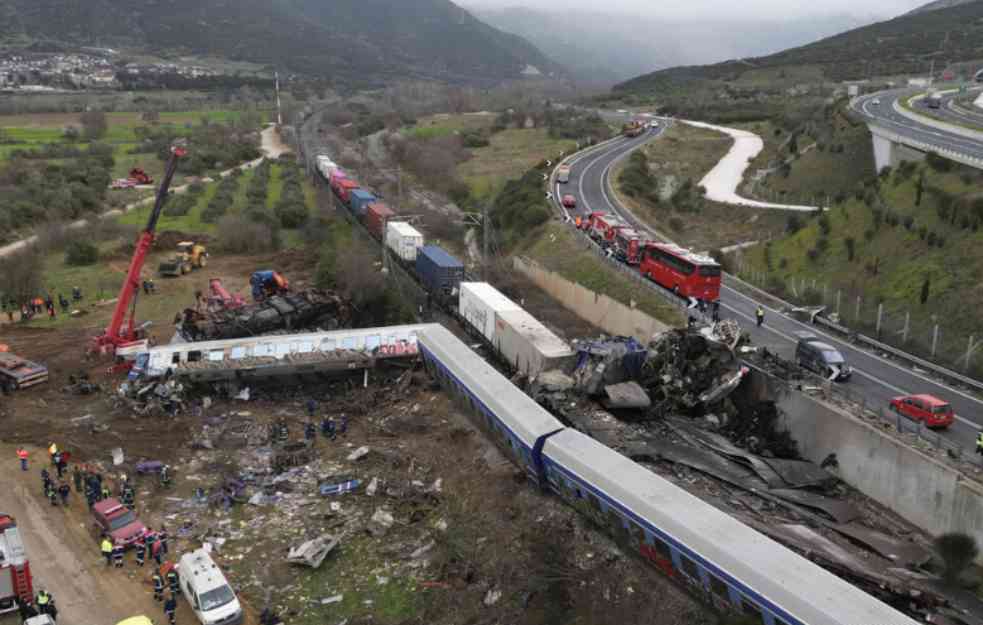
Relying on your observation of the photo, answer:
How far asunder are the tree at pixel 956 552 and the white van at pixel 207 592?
17084mm

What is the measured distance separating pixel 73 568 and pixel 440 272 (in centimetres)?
2312

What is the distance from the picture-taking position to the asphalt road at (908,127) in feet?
152

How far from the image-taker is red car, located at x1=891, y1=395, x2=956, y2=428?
23.2 meters

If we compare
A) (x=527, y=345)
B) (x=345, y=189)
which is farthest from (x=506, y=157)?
(x=527, y=345)

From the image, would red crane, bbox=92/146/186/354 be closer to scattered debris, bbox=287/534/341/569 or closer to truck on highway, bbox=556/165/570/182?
scattered debris, bbox=287/534/341/569

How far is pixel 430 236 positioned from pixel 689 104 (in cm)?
6132

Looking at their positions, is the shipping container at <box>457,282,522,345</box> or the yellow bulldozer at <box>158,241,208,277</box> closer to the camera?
the shipping container at <box>457,282,522,345</box>

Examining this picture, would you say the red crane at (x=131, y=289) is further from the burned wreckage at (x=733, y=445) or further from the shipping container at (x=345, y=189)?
the shipping container at (x=345, y=189)

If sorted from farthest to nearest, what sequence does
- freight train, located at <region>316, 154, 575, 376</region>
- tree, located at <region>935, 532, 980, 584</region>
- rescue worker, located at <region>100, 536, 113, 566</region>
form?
freight train, located at <region>316, 154, 575, 376</region> → rescue worker, located at <region>100, 536, 113, 566</region> → tree, located at <region>935, 532, 980, 584</region>

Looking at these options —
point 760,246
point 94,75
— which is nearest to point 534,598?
point 760,246

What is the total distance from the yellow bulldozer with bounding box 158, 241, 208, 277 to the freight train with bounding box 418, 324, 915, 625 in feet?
106

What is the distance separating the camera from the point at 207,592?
18.9 metres

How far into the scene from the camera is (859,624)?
14.1m

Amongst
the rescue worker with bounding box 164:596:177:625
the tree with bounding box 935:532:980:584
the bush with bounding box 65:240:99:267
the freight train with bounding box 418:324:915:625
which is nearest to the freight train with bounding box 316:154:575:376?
the freight train with bounding box 418:324:915:625
